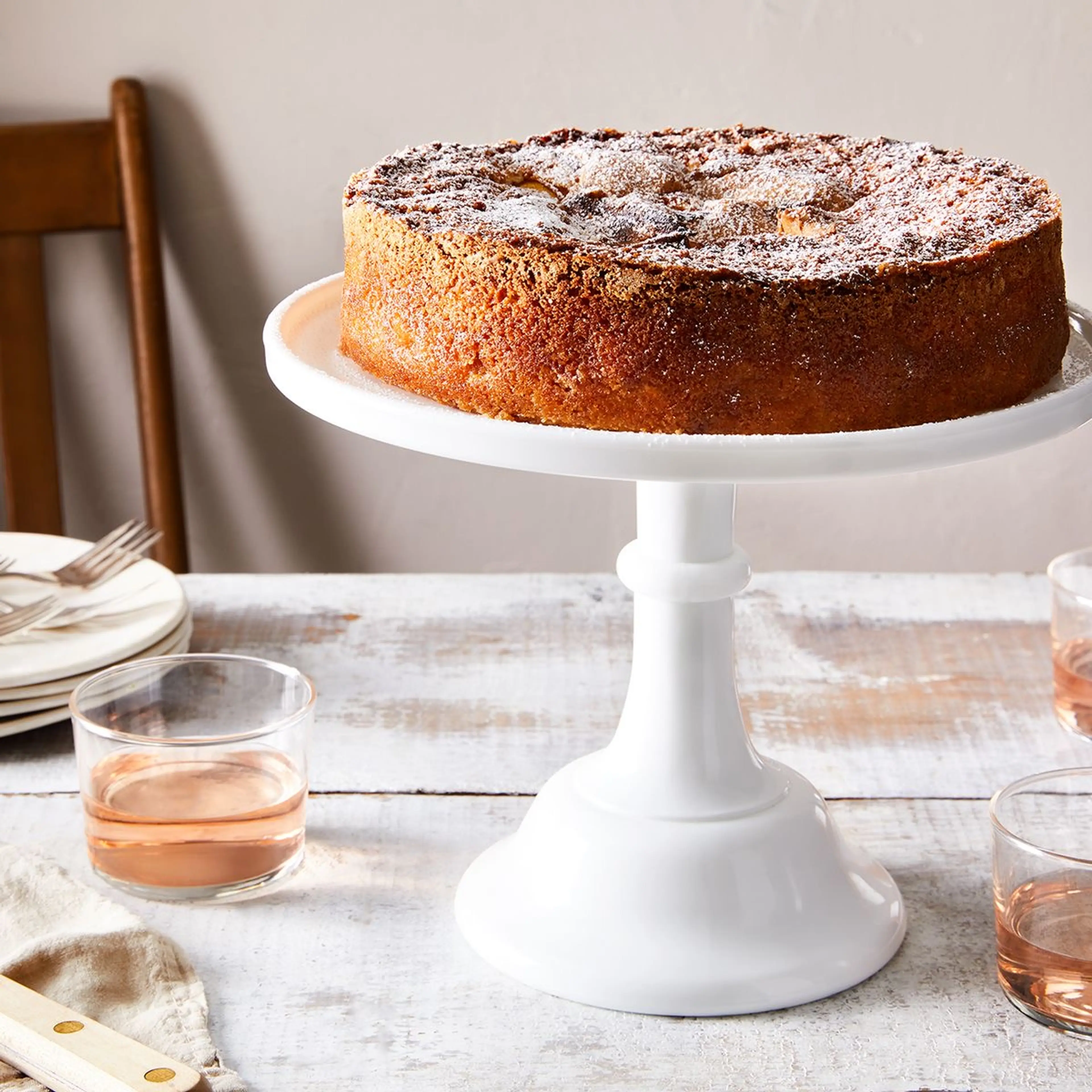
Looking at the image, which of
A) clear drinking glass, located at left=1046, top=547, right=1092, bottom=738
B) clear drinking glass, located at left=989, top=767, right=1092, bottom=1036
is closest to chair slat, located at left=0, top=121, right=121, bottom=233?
clear drinking glass, located at left=1046, top=547, right=1092, bottom=738

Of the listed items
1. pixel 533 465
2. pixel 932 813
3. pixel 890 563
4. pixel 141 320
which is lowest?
pixel 890 563

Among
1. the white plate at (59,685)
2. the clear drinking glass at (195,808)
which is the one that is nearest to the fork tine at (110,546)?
the white plate at (59,685)

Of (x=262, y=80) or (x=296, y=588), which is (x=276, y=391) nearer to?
(x=262, y=80)

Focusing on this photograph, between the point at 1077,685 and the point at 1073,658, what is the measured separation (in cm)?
2

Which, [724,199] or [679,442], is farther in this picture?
[724,199]

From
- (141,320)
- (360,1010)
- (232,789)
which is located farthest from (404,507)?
(360,1010)

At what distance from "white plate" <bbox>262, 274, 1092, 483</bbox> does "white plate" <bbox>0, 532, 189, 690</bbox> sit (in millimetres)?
372

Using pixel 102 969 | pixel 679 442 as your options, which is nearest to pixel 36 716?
pixel 102 969

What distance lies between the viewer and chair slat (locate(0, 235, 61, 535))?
1.78 m

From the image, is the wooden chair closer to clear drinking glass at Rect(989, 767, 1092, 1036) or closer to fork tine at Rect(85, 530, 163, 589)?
fork tine at Rect(85, 530, 163, 589)

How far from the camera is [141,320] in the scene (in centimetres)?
175

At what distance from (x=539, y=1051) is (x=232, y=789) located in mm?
248

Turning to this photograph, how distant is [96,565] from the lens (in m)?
1.15

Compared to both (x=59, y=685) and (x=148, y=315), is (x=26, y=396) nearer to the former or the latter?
(x=148, y=315)
